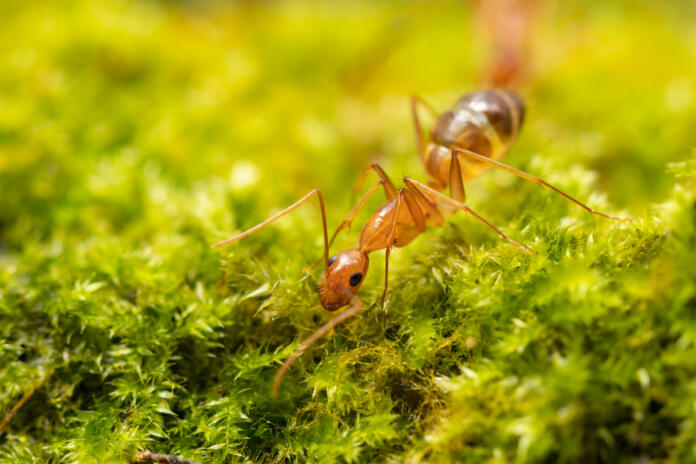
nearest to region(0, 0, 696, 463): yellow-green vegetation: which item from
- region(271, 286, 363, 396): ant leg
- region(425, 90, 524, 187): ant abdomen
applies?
region(271, 286, 363, 396): ant leg

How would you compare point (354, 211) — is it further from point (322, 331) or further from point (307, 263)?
point (322, 331)

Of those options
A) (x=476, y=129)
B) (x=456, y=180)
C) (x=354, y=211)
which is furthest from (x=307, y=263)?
(x=476, y=129)

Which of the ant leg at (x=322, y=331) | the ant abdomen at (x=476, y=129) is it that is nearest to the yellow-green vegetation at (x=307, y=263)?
the ant leg at (x=322, y=331)

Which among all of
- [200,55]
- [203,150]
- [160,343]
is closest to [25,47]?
[200,55]

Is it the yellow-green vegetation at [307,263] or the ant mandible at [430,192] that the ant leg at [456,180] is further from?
the yellow-green vegetation at [307,263]

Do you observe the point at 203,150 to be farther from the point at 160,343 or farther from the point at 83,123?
the point at 160,343

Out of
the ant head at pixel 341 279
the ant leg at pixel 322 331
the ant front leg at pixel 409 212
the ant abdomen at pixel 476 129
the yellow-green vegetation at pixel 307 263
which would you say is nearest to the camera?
the yellow-green vegetation at pixel 307 263

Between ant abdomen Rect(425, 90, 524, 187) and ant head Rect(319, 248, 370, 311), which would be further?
ant abdomen Rect(425, 90, 524, 187)

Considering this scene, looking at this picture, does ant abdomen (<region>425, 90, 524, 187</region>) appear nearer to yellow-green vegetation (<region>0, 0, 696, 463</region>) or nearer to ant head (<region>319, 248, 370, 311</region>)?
yellow-green vegetation (<region>0, 0, 696, 463</region>)
